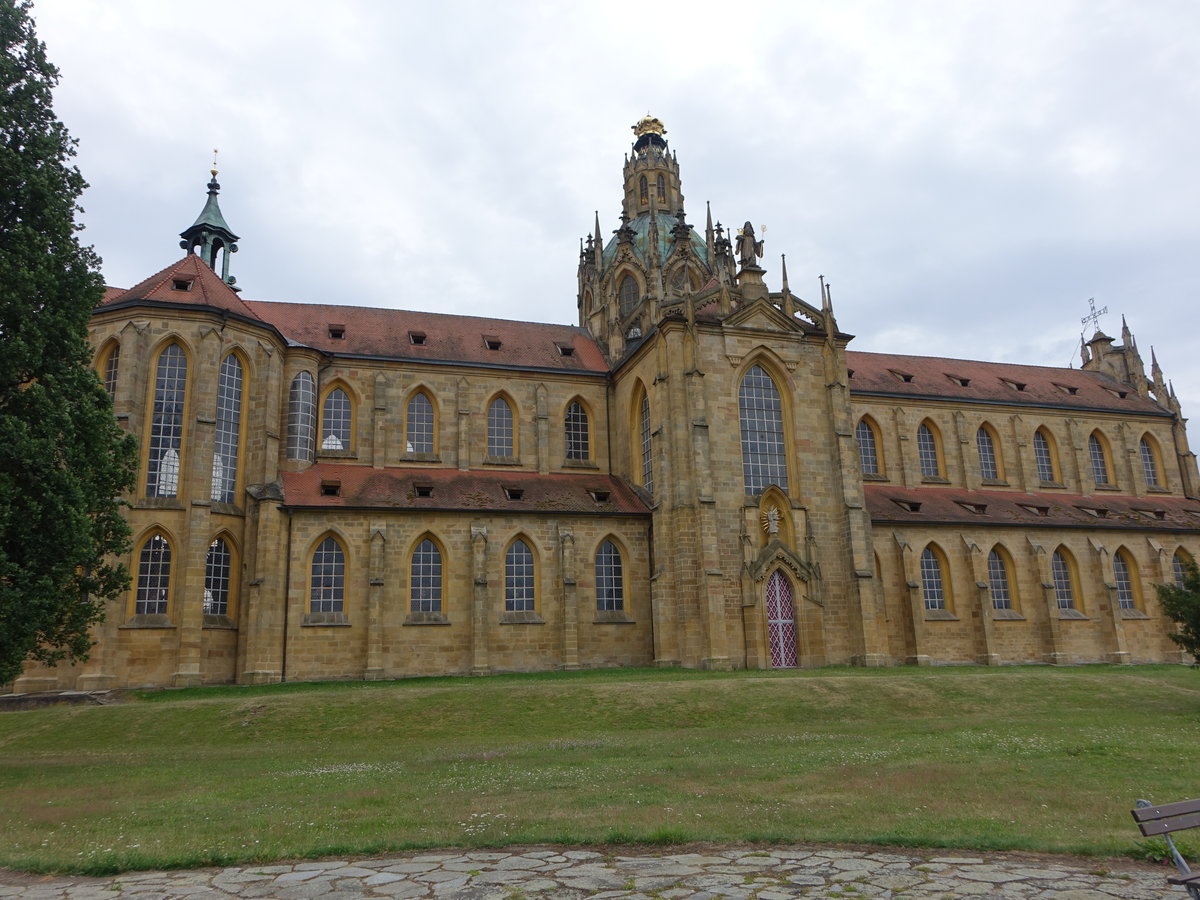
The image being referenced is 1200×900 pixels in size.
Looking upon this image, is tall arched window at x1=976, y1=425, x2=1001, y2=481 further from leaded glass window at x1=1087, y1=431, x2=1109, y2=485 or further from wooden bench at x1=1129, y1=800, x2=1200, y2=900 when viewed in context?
wooden bench at x1=1129, y1=800, x2=1200, y2=900

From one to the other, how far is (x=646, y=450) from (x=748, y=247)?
36.3 ft

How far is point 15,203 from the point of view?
789 inches

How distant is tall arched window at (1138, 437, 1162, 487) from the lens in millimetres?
56688

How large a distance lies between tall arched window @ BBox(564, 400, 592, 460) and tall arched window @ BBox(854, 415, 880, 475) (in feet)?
50.5

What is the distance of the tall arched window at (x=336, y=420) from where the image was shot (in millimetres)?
42656

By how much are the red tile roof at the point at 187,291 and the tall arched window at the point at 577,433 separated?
15.8 m

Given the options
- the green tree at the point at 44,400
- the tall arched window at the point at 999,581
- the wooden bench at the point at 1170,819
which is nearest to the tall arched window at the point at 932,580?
the tall arched window at the point at 999,581

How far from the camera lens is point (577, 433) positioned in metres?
46.5

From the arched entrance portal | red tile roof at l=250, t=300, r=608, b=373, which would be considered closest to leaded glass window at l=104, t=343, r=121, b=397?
red tile roof at l=250, t=300, r=608, b=373

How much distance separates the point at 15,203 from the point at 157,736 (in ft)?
45.4

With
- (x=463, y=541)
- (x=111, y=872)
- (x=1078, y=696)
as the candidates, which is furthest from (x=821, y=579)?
(x=111, y=872)

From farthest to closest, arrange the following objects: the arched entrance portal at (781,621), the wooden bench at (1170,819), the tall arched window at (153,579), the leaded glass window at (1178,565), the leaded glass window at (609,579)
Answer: the leaded glass window at (1178,565)
the leaded glass window at (609,579)
the arched entrance portal at (781,621)
the tall arched window at (153,579)
the wooden bench at (1170,819)

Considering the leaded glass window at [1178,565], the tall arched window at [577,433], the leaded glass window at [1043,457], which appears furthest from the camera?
the leaded glass window at [1043,457]

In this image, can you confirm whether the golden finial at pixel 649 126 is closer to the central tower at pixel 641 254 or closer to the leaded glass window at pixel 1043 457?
the central tower at pixel 641 254
